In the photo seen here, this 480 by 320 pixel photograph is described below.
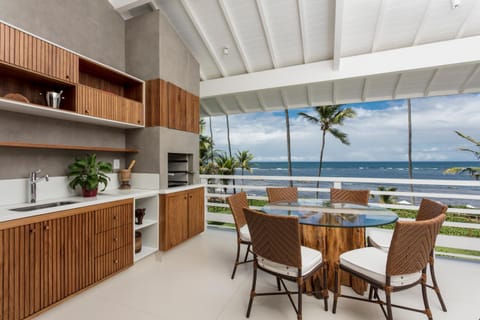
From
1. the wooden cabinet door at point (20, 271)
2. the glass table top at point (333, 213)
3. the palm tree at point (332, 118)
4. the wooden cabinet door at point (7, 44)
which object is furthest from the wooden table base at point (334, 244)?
the palm tree at point (332, 118)

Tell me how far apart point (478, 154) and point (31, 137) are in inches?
320

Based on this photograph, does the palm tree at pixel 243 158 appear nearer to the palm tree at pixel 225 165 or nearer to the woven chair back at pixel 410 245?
the palm tree at pixel 225 165

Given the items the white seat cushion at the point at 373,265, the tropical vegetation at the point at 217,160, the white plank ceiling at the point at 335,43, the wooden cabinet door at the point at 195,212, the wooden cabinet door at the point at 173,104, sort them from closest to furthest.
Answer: the white seat cushion at the point at 373,265 < the white plank ceiling at the point at 335,43 < the wooden cabinet door at the point at 173,104 < the wooden cabinet door at the point at 195,212 < the tropical vegetation at the point at 217,160

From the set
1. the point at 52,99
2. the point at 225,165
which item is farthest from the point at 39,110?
the point at 225,165

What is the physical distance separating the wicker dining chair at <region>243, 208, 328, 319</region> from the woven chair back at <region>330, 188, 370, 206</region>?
4.85ft

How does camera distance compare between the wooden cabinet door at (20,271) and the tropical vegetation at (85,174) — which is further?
the tropical vegetation at (85,174)

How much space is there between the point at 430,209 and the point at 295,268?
151 cm

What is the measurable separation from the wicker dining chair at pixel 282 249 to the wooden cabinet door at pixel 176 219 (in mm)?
1781

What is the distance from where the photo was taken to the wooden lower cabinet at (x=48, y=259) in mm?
1674

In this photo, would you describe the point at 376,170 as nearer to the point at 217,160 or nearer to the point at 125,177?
the point at 217,160

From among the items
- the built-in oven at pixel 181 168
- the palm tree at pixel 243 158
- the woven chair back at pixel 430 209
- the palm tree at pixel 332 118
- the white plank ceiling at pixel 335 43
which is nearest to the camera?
the woven chair back at pixel 430 209

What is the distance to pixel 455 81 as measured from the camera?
152 inches

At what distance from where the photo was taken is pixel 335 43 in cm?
310

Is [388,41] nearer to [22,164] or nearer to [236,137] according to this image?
[22,164]
